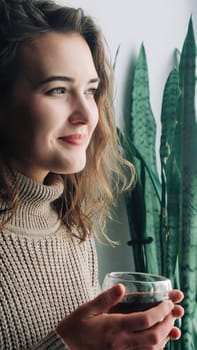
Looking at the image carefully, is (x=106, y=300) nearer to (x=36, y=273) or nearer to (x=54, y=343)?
(x=54, y=343)

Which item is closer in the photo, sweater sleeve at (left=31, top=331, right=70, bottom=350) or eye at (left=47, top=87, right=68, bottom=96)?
sweater sleeve at (left=31, top=331, right=70, bottom=350)

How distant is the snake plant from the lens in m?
1.35

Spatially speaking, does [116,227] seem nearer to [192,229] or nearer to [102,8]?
[192,229]

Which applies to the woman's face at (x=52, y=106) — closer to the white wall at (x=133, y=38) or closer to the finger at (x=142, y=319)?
the finger at (x=142, y=319)

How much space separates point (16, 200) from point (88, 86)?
0.23m

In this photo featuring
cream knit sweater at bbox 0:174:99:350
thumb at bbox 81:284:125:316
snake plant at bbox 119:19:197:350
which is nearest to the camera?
thumb at bbox 81:284:125:316

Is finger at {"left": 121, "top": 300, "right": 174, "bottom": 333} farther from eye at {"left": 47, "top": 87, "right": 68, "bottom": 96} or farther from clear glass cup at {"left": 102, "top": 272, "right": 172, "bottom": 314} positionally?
eye at {"left": 47, "top": 87, "right": 68, "bottom": 96}

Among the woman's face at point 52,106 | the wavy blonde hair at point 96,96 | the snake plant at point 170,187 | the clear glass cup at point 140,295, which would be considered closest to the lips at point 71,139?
the woman's face at point 52,106

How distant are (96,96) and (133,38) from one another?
0.52 metres

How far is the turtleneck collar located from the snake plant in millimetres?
428

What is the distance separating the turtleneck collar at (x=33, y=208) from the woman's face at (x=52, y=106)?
38 millimetres

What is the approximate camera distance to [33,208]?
97 centimetres

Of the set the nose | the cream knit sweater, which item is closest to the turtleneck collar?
the cream knit sweater

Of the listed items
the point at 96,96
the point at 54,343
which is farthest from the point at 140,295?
the point at 96,96
